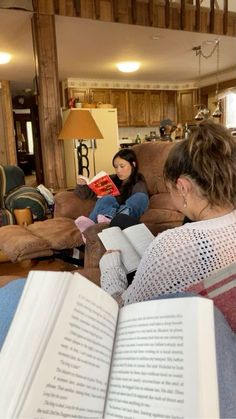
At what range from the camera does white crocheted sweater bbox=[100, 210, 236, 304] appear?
2.35 ft

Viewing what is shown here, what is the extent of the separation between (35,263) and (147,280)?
251 centimetres

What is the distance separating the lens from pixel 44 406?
14.2 inches

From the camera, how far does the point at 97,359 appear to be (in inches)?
17.2

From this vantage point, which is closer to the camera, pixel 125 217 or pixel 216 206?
pixel 216 206

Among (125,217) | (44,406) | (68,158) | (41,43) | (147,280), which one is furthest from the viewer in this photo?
(68,158)

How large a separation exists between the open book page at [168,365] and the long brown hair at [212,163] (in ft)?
1.41

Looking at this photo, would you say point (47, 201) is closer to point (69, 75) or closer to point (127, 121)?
point (69, 75)

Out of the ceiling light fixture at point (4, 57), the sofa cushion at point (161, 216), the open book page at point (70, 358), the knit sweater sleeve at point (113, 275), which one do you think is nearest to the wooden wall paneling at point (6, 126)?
the ceiling light fixture at point (4, 57)

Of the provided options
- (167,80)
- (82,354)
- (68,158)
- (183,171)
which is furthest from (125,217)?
(167,80)

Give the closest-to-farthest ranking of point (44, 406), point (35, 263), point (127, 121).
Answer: point (44, 406) → point (35, 263) → point (127, 121)

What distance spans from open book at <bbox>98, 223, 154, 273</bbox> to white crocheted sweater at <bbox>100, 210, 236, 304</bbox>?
46 cm

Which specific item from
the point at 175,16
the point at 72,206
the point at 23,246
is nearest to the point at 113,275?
the point at 23,246

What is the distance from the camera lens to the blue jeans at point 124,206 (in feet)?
7.47

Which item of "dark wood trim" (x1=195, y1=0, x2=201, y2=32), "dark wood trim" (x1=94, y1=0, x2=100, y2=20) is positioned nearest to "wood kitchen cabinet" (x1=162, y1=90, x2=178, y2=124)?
"dark wood trim" (x1=195, y1=0, x2=201, y2=32)
